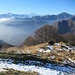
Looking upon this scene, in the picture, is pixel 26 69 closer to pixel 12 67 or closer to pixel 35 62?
pixel 12 67

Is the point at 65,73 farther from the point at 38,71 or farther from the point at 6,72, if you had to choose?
the point at 6,72

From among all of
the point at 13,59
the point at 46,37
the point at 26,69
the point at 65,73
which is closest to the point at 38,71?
the point at 26,69

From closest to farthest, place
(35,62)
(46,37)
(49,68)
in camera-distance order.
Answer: (49,68) → (35,62) → (46,37)

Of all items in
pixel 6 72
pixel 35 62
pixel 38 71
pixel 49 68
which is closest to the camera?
pixel 6 72

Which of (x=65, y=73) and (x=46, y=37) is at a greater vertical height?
(x=65, y=73)

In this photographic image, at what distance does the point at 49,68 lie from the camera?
2044cm

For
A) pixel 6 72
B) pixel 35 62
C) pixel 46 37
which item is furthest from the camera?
pixel 46 37

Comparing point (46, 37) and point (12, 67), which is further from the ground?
point (12, 67)

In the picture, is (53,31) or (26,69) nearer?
(26,69)

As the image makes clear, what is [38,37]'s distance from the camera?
330ft

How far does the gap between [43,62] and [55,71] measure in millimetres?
3251

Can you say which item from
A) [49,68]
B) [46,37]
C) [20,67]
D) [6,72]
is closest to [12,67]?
[20,67]

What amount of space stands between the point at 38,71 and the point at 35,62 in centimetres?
309

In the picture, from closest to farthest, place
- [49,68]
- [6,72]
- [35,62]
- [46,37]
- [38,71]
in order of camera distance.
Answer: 1. [6,72]
2. [38,71]
3. [49,68]
4. [35,62]
5. [46,37]
